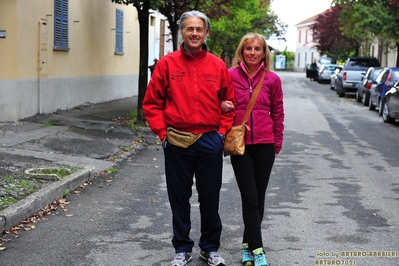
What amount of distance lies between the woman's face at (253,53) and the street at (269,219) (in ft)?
5.39

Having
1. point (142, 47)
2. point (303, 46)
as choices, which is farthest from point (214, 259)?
point (303, 46)

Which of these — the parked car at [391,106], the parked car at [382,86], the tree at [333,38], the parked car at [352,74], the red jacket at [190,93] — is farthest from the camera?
the tree at [333,38]

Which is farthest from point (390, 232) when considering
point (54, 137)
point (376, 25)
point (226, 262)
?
point (376, 25)

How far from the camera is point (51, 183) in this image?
8.78m

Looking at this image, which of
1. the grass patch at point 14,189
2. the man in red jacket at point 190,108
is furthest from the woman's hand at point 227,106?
the grass patch at point 14,189

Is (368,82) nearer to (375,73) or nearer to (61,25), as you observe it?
(375,73)

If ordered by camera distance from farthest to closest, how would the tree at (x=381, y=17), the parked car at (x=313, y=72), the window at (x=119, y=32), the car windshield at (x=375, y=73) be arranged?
1. the parked car at (x=313, y=72)
2. the tree at (x=381, y=17)
3. the car windshield at (x=375, y=73)
4. the window at (x=119, y=32)

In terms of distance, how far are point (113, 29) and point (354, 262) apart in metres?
18.8

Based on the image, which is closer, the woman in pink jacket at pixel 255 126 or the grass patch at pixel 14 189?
the woman in pink jacket at pixel 255 126

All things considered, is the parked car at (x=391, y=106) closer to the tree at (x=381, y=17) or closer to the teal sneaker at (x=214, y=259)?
the tree at (x=381, y=17)

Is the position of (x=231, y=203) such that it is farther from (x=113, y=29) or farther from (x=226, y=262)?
(x=113, y=29)

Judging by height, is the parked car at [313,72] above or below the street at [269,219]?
above

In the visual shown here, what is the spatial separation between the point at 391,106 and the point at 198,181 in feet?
48.8

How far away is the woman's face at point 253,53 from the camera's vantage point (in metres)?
5.66
